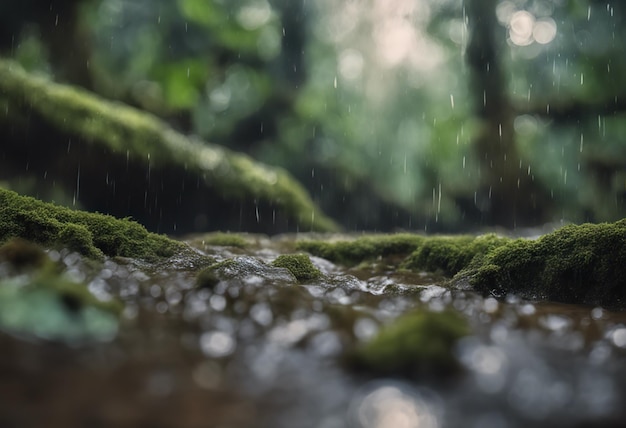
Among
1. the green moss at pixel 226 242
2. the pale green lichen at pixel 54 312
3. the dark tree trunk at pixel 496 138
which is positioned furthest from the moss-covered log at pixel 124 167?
the pale green lichen at pixel 54 312

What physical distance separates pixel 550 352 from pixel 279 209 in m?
9.30

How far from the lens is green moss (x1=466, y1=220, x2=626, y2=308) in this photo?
176 inches

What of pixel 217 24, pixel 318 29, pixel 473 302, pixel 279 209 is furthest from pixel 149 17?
pixel 473 302

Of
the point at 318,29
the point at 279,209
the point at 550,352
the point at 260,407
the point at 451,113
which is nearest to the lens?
the point at 260,407

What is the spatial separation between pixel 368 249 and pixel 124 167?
5544 millimetres

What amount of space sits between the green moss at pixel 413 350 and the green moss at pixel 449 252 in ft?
10.7

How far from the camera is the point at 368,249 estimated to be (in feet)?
23.5

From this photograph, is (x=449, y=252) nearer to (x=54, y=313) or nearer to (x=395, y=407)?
(x=395, y=407)

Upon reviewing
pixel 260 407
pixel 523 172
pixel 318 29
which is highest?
pixel 318 29

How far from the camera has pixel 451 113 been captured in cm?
2152

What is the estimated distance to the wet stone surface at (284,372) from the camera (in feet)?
6.36

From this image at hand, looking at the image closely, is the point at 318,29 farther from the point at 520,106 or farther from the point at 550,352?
the point at 550,352

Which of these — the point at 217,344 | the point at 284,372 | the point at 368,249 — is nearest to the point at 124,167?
the point at 368,249

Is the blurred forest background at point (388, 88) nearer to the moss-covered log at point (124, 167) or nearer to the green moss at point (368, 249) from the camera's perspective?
the moss-covered log at point (124, 167)
